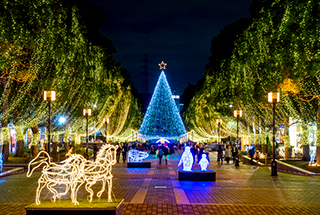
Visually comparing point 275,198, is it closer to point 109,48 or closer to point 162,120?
point 109,48

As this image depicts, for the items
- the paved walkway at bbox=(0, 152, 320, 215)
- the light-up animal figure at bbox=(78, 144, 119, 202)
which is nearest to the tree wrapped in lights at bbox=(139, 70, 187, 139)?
the paved walkway at bbox=(0, 152, 320, 215)

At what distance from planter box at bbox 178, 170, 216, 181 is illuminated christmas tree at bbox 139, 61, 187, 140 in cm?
3982

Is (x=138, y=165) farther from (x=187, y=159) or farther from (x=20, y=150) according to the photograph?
(x=20, y=150)

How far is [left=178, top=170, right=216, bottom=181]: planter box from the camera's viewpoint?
1606cm

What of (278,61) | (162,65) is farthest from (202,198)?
(162,65)

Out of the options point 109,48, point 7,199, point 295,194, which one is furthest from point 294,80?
point 109,48

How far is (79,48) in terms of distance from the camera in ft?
88.4

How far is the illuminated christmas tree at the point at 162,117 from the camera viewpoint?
56.2 m

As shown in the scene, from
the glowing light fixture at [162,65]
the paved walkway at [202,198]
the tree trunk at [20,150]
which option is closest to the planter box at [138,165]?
the paved walkway at [202,198]

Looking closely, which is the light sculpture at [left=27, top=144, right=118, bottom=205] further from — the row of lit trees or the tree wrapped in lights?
the tree wrapped in lights

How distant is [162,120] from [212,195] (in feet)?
154

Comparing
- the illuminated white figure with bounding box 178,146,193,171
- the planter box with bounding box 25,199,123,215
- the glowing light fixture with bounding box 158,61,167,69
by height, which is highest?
the glowing light fixture with bounding box 158,61,167,69

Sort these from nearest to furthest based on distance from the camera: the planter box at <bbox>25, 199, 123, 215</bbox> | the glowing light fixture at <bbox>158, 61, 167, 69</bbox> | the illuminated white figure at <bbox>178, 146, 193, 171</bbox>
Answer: the planter box at <bbox>25, 199, 123, 215</bbox> → the illuminated white figure at <bbox>178, 146, 193, 171</bbox> → the glowing light fixture at <bbox>158, 61, 167, 69</bbox>

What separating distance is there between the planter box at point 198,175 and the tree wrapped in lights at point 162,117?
3982cm
